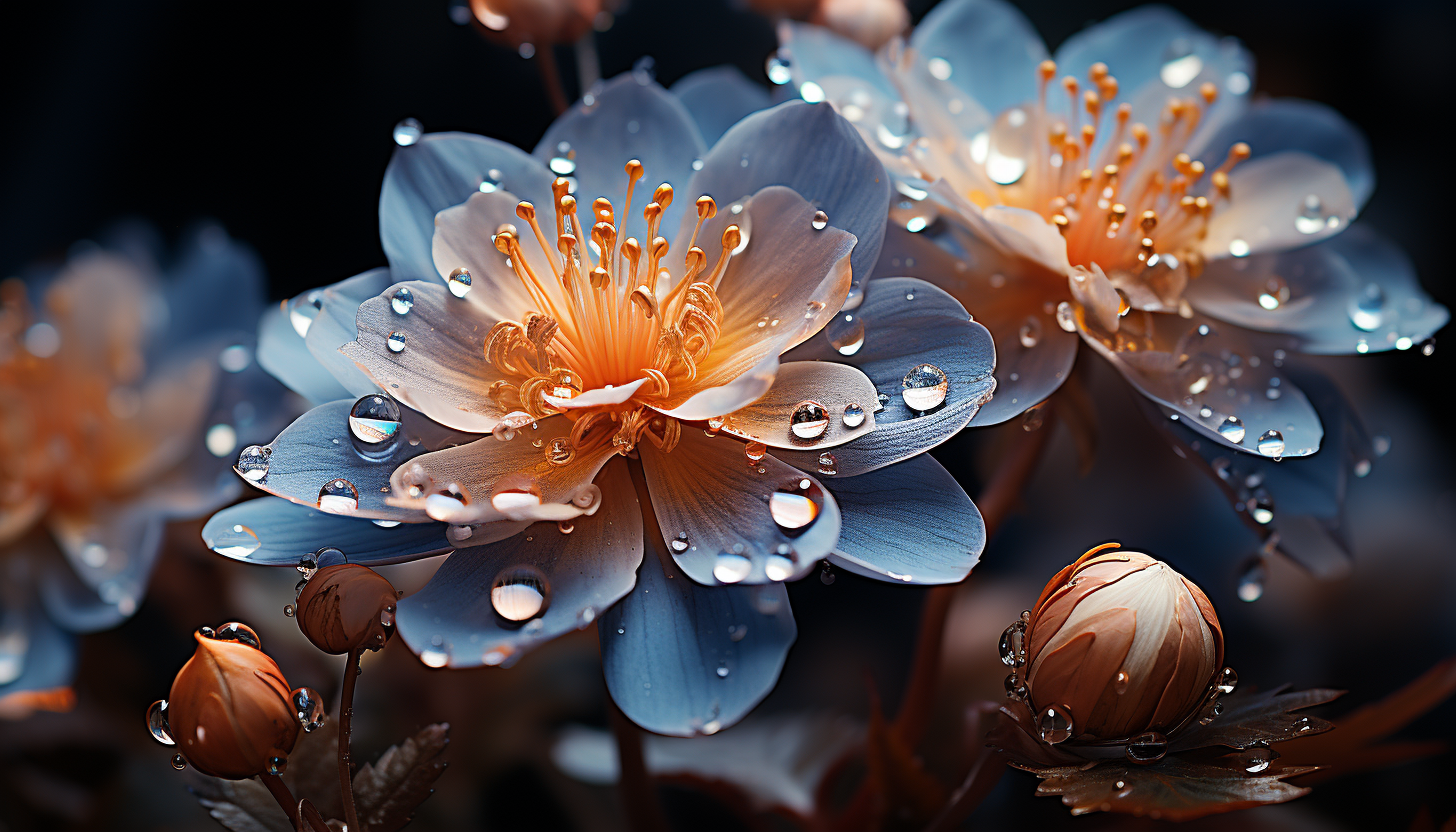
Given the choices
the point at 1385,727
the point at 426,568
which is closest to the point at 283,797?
the point at 426,568

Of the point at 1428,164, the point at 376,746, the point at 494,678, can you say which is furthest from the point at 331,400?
the point at 1428,164

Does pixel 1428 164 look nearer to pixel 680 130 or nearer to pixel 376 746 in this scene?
pixel 680 130

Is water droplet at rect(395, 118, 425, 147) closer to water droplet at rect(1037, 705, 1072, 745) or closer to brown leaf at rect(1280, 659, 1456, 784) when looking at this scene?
water droplet at rect(1037, 705, 1072, 745)

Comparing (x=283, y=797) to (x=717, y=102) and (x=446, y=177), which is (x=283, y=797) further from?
(x=717, y=102)

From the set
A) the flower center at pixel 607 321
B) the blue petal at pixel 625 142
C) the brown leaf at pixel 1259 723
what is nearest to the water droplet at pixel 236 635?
the flower center at pixel 607 321

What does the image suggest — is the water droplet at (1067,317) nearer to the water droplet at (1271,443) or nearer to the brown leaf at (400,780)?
the water droplet at (1271,443)
